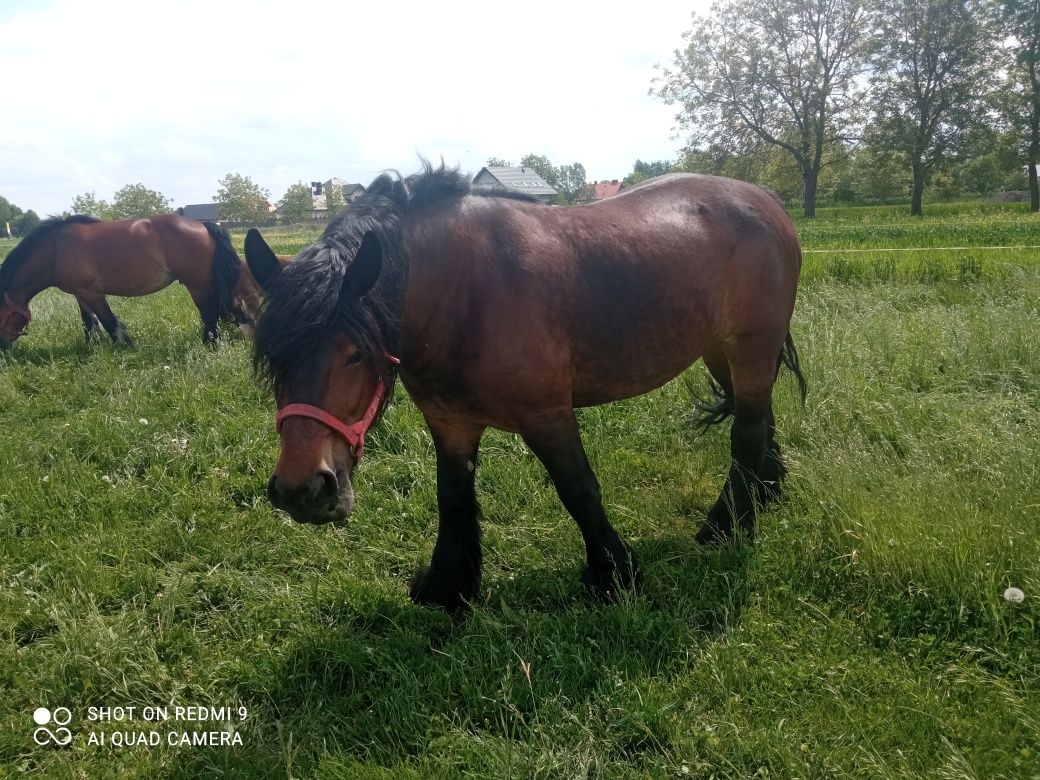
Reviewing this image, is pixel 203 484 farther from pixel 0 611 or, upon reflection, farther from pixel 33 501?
pixel 0 611

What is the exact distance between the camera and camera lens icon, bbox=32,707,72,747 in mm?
2336

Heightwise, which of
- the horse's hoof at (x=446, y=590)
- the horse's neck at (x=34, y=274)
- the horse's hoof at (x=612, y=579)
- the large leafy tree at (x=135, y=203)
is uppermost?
the large leafy tree at (x=135, y=203)

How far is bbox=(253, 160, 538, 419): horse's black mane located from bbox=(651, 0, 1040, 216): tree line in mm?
38363

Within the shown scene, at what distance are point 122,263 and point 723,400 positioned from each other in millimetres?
8609

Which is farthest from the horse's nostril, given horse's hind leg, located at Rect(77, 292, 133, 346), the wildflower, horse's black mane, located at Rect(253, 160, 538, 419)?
horse's hind leg, located at Rect(77, 292, 133, 346)

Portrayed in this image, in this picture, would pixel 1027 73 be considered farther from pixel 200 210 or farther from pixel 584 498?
pixel 200 210

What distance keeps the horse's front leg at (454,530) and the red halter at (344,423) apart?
72 centimetres

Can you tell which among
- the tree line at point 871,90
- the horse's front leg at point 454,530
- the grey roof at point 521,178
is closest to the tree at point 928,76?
the tree line at point 871,90

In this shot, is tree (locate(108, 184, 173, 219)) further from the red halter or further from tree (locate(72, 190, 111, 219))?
the red halter

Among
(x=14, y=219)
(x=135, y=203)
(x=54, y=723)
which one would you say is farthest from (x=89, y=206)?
Answer: (x=54, y=723)

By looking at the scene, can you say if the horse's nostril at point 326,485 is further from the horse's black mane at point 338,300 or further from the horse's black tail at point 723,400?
the horse's black tail at point 723,400

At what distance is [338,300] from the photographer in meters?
2.06

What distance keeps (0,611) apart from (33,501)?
1.15 m

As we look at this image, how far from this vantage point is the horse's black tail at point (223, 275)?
338 inches
